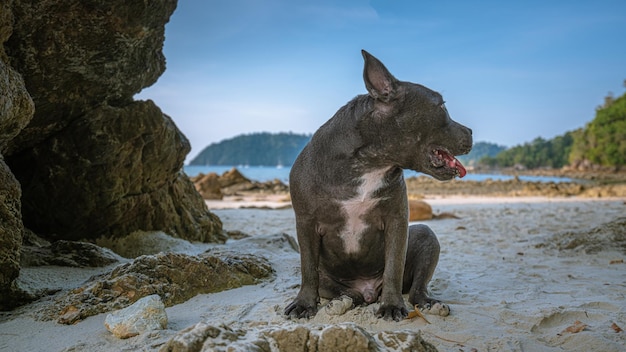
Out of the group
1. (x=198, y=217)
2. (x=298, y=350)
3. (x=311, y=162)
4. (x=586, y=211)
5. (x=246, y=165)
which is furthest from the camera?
(x=246, y=165)

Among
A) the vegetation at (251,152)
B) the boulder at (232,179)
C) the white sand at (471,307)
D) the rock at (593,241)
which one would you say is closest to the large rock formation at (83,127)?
the white sand at (471,307)

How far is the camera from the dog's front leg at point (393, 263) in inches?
132

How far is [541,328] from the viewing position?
3068mm

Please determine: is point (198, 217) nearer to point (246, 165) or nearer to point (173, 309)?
point (173, 309)

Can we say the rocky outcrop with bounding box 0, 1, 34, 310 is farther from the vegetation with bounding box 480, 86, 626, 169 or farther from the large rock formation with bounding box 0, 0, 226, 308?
the vegetation with bounding box 480, 86, 626, 169

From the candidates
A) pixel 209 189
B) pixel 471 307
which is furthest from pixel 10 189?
pixel 209 189

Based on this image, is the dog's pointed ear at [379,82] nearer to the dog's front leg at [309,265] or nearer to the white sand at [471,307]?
the dog's front leg at [309,265]

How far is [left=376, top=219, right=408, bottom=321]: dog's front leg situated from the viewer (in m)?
3.36

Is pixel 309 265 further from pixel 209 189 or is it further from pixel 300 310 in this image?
pixel 209 189

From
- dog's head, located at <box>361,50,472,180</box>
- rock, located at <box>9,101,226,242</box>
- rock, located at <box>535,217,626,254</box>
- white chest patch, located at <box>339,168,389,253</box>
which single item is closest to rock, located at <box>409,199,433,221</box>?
rock, located at <box>535,217,626,254</box>

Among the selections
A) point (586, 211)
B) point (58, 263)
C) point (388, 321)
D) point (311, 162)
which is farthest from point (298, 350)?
point (586, 211)

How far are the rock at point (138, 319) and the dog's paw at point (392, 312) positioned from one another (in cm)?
141

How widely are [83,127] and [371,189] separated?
3.57m

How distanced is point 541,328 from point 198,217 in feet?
17.9
